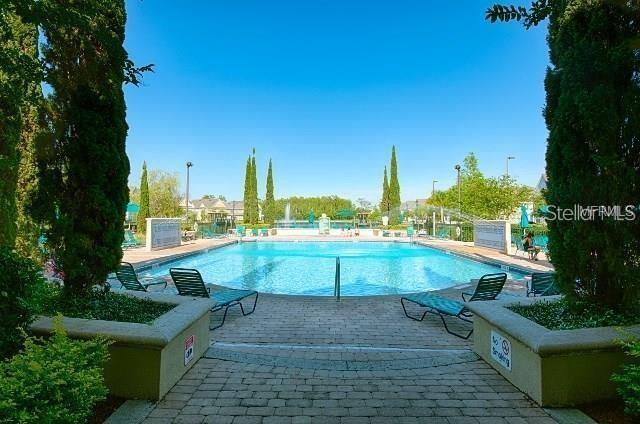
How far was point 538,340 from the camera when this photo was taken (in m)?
3.06

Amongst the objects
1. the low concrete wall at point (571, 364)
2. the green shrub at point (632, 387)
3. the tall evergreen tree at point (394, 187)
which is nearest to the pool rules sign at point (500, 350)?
the low concrete wall at point (571, 364)

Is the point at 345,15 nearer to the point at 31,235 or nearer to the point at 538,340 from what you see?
the point at 31,235

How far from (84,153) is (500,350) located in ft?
16.5

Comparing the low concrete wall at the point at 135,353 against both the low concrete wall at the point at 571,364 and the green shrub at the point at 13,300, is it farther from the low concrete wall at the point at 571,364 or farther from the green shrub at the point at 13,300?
the low concrete wall at the point at 571,364

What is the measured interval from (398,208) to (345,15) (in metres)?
30.2

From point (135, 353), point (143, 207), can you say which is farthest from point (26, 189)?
point (143, 207)

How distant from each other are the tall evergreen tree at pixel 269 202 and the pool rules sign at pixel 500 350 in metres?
37.6

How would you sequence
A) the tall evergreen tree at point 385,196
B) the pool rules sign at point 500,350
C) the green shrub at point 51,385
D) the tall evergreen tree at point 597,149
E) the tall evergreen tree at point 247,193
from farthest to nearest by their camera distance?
the tall evergreen tree at point 385,196
the tall evergreen tree at point 247,193
the pool rules sign at point 500,350
the tall evergreen tree at point 597,149
the green shrub at point 51,385

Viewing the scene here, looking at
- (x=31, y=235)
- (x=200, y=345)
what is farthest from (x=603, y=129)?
(x=31, y=235)

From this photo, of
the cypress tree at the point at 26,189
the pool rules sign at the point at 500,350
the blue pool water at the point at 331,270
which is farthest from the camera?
the blue pool water at the point at 331,270

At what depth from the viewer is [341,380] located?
12.1 ft

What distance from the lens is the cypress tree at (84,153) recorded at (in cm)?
417

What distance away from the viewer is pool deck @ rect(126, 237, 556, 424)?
9.75 feet

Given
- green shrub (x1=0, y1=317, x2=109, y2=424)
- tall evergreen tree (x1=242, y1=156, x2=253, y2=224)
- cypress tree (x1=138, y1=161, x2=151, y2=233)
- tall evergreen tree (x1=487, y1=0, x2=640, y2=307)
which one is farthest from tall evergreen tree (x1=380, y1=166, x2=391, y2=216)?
green shrub (x1=0, y1=317, x2=109, y2=424)
